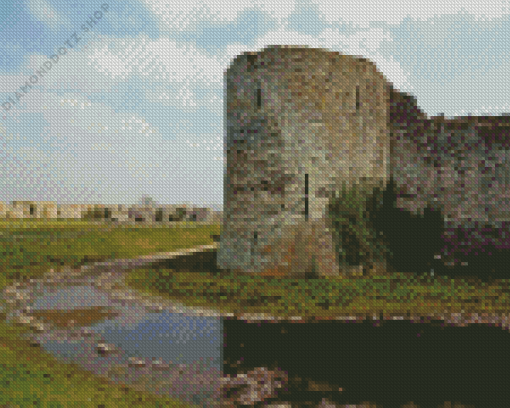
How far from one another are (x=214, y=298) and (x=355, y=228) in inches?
242

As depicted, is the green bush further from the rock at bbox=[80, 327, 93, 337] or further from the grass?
the rock at bbox=[80, 327, 93, 337]

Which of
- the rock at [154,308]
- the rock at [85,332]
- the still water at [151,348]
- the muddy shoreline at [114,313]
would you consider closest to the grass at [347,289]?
the muddy shoreline at [114,313]

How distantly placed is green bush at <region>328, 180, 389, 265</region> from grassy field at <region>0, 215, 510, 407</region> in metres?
0.71

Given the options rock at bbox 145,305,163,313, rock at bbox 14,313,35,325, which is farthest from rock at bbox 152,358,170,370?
rock at bbox 14,313,35,325

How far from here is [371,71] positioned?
52.1 ft

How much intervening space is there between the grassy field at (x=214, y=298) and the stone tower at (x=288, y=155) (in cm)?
115

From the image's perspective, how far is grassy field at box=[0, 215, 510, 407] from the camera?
532cm

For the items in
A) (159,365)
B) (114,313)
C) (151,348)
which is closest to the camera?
(159,365)

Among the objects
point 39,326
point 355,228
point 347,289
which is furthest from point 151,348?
point 355,228

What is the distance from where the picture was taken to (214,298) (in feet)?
36.3

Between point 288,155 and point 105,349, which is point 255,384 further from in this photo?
point 288,155

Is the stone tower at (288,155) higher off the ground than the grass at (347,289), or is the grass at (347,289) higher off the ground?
the stone tower at (288,155)

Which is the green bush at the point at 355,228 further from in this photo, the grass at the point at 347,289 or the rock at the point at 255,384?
the rock at the point at 255,384

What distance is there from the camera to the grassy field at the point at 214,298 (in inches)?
210
